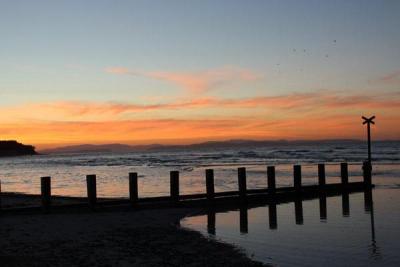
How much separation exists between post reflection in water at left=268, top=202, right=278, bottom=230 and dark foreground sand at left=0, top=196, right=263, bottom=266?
105 inches

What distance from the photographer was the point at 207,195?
797 inches

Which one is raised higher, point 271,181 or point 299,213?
point 271,181

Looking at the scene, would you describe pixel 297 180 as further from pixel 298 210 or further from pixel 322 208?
pixel 298 210

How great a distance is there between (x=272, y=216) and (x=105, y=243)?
7.05 metres

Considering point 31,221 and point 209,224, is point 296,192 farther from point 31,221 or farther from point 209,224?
point 31,221

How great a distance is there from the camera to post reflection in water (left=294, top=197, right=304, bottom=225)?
648 inches

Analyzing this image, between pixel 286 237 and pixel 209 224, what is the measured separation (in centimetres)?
317

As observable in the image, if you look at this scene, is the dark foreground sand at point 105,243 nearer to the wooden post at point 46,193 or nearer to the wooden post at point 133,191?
the wooden post at point 46,193

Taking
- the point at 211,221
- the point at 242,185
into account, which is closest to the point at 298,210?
the point at 242,185

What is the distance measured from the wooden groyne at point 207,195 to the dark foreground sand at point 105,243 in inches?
37.5

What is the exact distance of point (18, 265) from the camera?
9805 mm

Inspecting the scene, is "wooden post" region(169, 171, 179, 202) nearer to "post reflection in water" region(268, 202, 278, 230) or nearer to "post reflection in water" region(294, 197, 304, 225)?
"post reflection in water" region(268, 202, 278, 230)

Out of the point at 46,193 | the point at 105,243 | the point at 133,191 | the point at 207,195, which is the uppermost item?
the point at 46,193

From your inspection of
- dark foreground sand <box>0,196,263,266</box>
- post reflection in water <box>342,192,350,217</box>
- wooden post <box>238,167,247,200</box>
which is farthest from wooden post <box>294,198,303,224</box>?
dark foreground sand <box>0,196,263,266</box>
